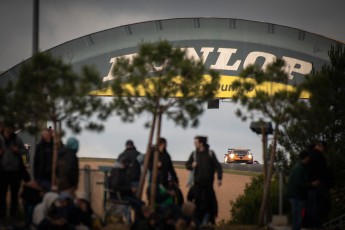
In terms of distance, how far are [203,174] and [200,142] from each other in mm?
608

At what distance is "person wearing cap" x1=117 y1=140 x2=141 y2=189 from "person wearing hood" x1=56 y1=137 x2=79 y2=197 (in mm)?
1918

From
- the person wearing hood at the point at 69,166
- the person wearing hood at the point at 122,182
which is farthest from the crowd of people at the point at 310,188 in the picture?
the person wearing hood at the point at 69,166

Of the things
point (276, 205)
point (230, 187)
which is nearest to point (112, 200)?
point (276, 205)

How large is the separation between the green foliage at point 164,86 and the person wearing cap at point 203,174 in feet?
6.28

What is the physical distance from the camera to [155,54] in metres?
22.5

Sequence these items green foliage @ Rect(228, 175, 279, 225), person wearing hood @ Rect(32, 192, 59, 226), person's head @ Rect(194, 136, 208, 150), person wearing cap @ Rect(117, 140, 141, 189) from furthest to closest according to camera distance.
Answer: green foliage @ Rect(228, 175, 279, 225)
person wearing cap @ Rect(117, 140, 141, 189)
person's head @ Rect(194, 136, 208, 150)
person wearing hood @ Rect(32, 192, 59, 226)

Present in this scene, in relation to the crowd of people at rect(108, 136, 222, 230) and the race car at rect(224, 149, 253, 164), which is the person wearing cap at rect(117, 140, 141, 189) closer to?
the crowd of people at rect(108, 136, 222, 230)

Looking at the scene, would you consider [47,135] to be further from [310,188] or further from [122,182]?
[310,188]

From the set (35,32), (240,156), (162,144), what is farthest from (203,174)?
(240,156)

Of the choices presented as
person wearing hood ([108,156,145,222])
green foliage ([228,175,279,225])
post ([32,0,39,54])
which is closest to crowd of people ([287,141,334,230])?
person wearing hood ([108,156,145,222])

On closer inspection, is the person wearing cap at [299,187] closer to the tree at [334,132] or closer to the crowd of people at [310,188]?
the crowd of people at [310,188]

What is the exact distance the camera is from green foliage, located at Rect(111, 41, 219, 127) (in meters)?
22.5

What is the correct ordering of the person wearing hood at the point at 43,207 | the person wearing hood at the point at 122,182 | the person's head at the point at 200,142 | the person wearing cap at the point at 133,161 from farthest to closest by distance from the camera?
the person wearing cap at the point at 133,161 < the person's head at the point at 200,142 < the person wearing hood at the point at 122,182 < the person wearing hood at the point at 43,207

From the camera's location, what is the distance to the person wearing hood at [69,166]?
19.1m
